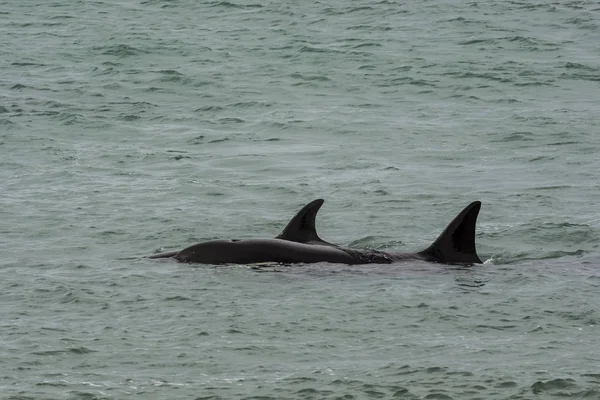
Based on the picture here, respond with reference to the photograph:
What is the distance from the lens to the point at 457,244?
17.2 meters

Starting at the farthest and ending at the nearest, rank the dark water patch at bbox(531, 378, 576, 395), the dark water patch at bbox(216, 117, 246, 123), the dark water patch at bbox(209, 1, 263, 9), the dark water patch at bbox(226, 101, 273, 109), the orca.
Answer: the dark water patch at bbox(209, 1, 263, 9), the dark water patch at bbox(226, 101, 273, 109), the dark water patch at bbox(216, 117, 246, 123), the orca, the dark water patch at bbox(531, 378, 576, 395)

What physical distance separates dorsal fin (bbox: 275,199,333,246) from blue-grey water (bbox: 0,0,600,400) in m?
0.89

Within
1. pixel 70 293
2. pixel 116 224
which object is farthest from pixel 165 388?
pixel 116 224

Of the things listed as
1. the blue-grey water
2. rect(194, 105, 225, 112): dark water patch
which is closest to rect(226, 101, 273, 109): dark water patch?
the blue-grey water

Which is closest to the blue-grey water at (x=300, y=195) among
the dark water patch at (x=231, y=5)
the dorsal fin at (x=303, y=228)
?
the dorsal fin at (x=303, y=228)

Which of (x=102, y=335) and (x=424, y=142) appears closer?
(x=102, y=335)

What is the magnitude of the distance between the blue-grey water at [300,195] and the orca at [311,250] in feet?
0.96

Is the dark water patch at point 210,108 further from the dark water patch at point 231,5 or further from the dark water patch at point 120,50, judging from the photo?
the dark water patch at point 231,5

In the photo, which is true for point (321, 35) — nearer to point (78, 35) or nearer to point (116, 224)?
point (78, 35)

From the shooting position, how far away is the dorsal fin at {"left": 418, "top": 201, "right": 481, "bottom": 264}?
17.1 m

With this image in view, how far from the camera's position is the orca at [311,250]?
16844mm

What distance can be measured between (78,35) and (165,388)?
30.5 meters

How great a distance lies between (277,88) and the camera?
33.4m

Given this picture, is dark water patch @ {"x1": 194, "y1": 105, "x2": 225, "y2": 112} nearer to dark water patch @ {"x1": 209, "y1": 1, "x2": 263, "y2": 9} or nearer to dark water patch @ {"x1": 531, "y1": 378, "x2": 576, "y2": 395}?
dark water patch @ {"x1": 209, "y1": 1, "x2": 263, "y2": 9}
